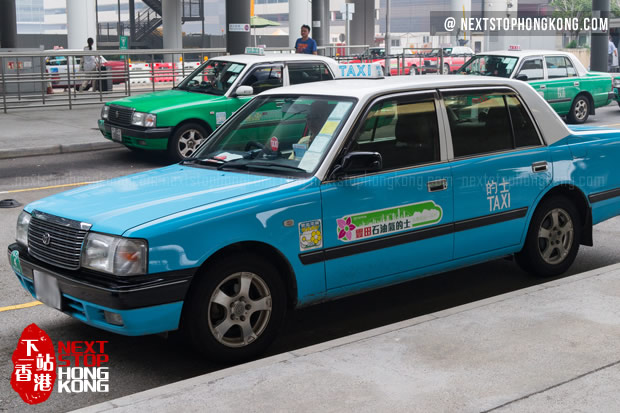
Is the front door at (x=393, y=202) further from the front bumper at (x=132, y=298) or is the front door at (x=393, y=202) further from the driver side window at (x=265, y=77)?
the driver side window at (x=265, y=77)

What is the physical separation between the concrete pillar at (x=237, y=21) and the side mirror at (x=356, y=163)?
535 inches

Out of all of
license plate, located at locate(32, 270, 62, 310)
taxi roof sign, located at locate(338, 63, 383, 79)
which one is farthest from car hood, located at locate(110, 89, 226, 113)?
license plate, located at locate(32, 270, 62, 310)

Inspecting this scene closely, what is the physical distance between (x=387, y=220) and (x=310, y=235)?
0.62 meters

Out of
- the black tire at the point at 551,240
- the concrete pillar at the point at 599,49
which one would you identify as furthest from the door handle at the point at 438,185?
the concrete pillar at the point at 599,49

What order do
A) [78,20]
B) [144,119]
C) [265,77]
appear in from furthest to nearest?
[78,20] → [265,77] → [144,119]

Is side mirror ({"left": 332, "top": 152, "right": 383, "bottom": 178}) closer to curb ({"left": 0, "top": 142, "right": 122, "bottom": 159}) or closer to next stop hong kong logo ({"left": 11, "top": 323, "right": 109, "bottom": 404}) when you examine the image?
next stop hong kong logo ({"left": 11, "top": 323, "right": 109, "bottom": 404})

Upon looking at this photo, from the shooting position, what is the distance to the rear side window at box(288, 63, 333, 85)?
13.0 metres

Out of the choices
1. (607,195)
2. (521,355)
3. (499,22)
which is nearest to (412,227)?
(521,355)

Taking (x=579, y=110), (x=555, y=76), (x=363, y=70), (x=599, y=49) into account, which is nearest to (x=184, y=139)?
(x=363, y=70)

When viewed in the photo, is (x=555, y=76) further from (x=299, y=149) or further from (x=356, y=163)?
(x=356, y=163)

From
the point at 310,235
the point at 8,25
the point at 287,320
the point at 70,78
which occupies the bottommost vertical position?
the point at 287,320

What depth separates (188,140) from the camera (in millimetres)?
13023

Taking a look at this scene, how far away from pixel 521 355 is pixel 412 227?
4.03ft

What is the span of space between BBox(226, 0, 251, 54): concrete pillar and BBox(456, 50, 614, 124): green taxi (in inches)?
190
